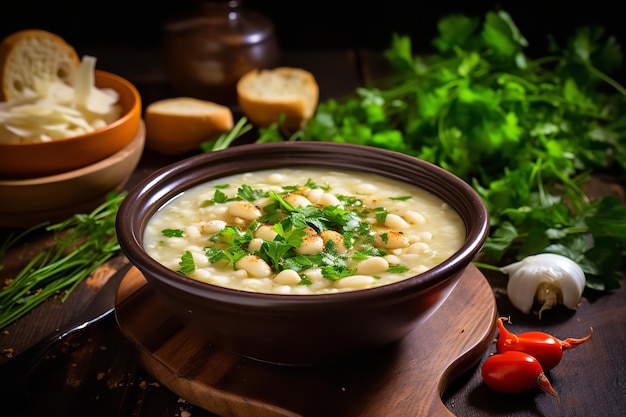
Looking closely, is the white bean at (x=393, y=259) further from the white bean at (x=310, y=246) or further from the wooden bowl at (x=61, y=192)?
the wooden bowl at (x=61, y=192)

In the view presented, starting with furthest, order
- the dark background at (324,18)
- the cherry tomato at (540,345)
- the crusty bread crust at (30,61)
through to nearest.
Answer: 1. the dark background at (324,18)
2. the crusty bread crust at (30,61)
3. the cherry tomato at (540,345)

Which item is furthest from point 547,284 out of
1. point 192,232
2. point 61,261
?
point 61,261

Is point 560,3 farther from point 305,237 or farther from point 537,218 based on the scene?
point 305,237

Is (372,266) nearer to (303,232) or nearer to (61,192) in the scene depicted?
(303,232)

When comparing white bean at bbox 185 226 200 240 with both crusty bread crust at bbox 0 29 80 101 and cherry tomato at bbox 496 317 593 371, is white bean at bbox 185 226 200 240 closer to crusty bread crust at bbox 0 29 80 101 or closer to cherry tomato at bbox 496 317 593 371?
cherry tomato at bbox 496 317 593 371

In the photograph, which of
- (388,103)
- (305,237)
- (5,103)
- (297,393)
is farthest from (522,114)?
(5,103)

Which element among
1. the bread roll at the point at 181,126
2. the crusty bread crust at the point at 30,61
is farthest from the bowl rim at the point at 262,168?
the crusty bread crust at the point at 30,61
